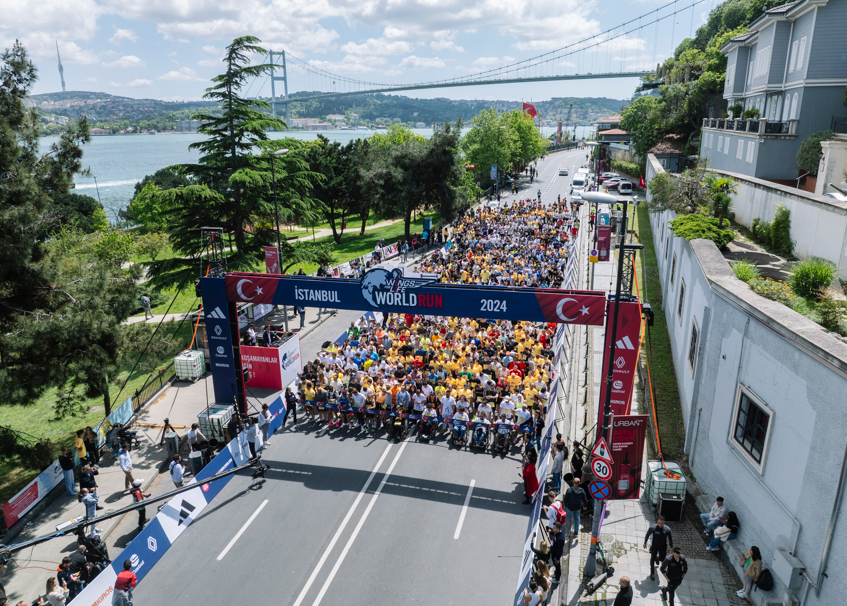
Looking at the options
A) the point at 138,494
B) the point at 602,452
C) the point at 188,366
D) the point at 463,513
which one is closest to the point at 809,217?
the point at 602,452

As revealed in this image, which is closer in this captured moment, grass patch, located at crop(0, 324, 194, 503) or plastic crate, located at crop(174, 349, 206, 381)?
grass patch, located at crop(0, 324, 194, 503)

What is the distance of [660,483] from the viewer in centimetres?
1143

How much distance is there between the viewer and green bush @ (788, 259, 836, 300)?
34.3 feet

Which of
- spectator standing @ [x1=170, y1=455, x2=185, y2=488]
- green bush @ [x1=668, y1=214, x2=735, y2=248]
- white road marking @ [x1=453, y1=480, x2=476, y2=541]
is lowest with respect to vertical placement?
white road marking @ [x1=453, y1=480, x2=476, y2=541]

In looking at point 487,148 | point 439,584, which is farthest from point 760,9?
point 439,584

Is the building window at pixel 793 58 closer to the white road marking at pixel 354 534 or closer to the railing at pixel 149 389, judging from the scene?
the white road marking at pixel 354 534

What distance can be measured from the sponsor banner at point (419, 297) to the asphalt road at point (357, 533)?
3.93 meters

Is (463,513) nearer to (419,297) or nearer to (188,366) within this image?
(419,297)

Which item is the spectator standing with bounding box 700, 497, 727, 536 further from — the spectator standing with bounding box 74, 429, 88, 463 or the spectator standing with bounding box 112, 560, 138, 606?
the spectator standing with bounding box 74, 429, 88, 463

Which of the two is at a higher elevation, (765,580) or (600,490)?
(600,490)

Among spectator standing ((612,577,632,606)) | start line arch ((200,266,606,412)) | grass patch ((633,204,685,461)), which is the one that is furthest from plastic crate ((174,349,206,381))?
spectator standing ((612,577,632,606))

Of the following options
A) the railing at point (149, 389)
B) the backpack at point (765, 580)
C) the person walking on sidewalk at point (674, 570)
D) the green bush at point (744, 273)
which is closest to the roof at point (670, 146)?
the green bush at point (744, 273)

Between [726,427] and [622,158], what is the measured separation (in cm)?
8131

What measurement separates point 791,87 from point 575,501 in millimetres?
29950
